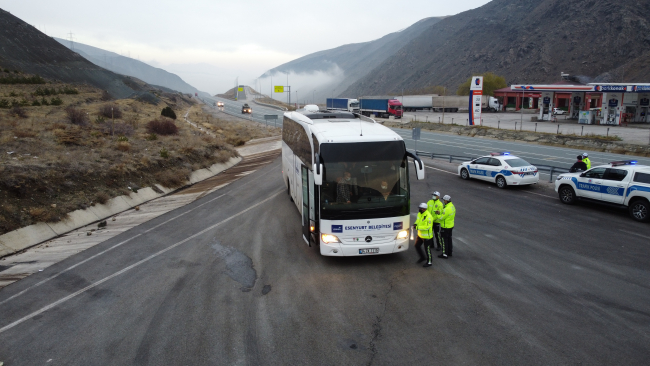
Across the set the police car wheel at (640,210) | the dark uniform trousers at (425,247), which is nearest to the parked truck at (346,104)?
the police car wheel at (640,210)

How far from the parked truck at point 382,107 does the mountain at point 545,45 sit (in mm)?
48908

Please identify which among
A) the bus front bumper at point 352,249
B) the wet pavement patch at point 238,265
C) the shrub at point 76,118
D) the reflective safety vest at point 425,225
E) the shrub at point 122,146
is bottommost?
the wet pavement patch at point 238,265

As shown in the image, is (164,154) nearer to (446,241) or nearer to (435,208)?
(435,208)

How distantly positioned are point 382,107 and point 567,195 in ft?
206

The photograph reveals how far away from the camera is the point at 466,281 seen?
33.2 ft

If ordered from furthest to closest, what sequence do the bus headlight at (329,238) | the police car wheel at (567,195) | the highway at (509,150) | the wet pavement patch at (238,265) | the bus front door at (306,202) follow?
1. the highway at (509,150)
2. the police car wheel at (567,195)
3. the bus front door at (306,202)
4. the bus headlight at (329,238)
5. the wet pavement patch at (238,265)

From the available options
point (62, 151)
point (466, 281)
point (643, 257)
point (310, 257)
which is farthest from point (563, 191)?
point (62, 151)

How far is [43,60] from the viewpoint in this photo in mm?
74625

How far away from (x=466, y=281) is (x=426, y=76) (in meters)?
168

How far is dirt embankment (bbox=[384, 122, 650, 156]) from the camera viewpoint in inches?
1339

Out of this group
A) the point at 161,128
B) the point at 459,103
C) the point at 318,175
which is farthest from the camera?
the point at 459,103

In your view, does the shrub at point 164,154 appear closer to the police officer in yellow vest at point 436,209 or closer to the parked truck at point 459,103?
the police officer in yellow vest at point 436,209

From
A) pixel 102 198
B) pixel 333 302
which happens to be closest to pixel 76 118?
pixel 102 198

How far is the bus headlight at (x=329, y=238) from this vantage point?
10.7 m
